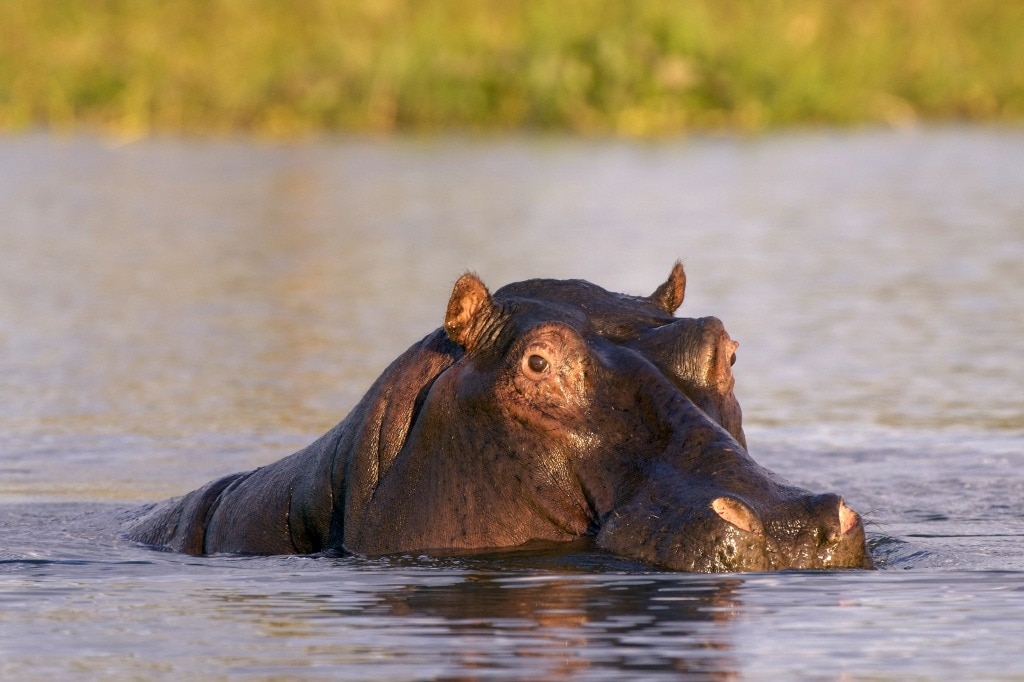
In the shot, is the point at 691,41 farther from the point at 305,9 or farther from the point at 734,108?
the point at 305,9

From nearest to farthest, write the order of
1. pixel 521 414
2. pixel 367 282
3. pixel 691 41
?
pixel 521 414 → pixel 367 282 → pixel 691 41

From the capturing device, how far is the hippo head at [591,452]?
4828mm

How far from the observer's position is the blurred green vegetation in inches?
1047

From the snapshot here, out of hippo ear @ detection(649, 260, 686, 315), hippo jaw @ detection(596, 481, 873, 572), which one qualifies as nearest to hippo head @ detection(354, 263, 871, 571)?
hippo jaw @ detection(596, 481, 873, 572)

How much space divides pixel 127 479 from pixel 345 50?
1923 centimetres

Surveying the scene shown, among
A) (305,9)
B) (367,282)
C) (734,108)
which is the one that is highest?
(305,9)

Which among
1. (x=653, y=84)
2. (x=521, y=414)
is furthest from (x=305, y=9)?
(x=521, y=414)

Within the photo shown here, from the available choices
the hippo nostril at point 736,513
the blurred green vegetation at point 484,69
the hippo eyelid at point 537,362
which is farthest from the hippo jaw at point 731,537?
the blurred green vegetation at point 484,69

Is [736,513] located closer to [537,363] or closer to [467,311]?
[537,363]

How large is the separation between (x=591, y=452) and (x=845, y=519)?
2.28ft

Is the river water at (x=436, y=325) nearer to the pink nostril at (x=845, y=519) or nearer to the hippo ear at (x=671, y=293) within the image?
the pink nostril at (x=845, y=519)

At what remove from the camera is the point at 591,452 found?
→ 5.16 m

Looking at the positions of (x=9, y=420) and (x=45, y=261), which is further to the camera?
(x=45, y=261)

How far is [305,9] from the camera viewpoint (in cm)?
3025
